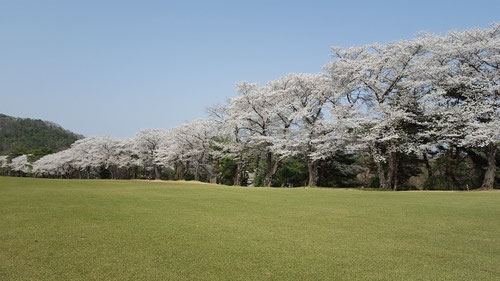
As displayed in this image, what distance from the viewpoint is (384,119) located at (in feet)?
85.8

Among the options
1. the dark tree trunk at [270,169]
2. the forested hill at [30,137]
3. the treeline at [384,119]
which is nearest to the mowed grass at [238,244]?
the treeline at [384,119]

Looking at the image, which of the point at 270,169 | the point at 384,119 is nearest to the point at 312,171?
the point at 270,169

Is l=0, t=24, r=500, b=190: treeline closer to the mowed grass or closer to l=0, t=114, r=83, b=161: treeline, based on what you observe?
the mowed grass

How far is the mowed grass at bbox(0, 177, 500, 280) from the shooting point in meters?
5.23

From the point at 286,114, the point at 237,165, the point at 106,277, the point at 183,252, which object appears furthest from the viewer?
the point at 237,165

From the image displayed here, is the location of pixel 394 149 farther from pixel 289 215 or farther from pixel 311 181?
pixel 289 215

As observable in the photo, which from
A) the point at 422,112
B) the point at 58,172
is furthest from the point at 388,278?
the point at 58,172

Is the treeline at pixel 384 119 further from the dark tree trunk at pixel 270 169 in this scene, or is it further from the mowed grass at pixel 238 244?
the mowed grass at pixel 238 244

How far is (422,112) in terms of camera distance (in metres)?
26.6

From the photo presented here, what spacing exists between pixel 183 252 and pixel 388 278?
11.4 ft

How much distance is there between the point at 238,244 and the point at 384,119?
2238 cm

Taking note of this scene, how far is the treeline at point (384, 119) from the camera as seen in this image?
24609 millimetres

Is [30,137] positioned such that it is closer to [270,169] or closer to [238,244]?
[270,169]

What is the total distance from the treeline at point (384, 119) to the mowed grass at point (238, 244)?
15621 mm
